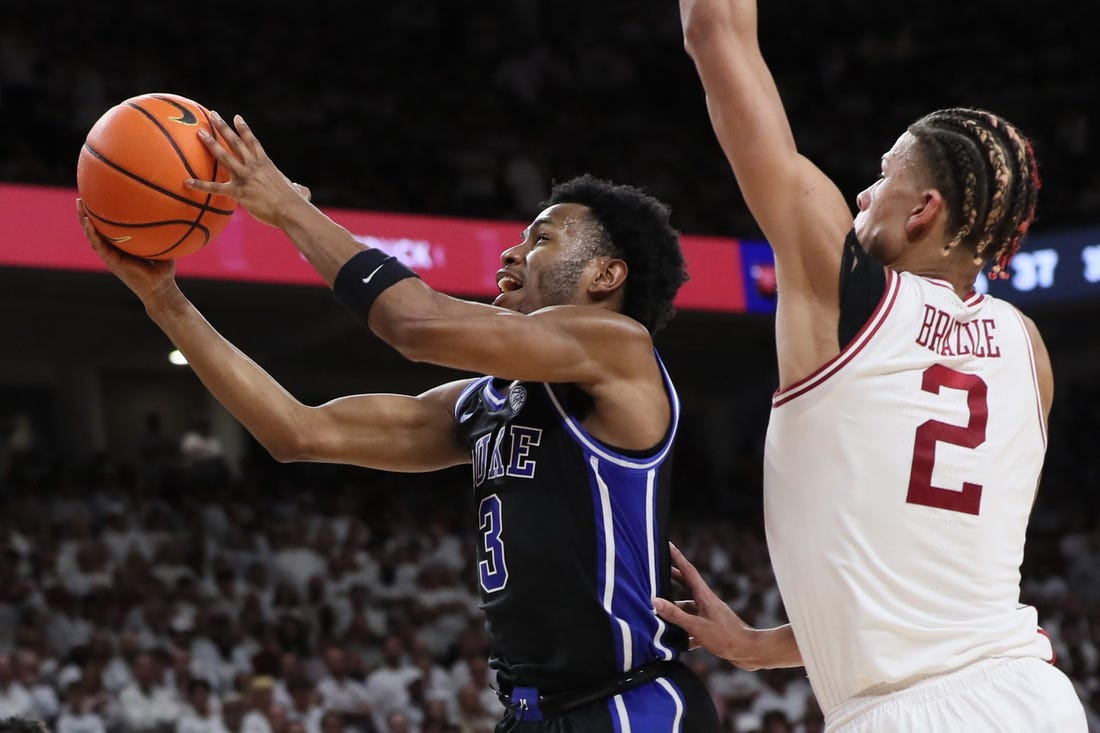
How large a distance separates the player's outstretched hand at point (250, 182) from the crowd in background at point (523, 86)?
8.16 m

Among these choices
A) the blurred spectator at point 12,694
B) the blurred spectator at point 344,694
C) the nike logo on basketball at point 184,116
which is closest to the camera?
the nike logo on basketball at point 184,116

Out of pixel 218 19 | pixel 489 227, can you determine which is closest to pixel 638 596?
pixel 489 227

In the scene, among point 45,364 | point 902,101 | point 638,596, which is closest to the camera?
point 638,596

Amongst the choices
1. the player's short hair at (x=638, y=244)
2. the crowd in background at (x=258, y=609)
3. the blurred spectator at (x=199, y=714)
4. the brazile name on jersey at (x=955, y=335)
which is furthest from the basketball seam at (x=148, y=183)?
the blurred spectator at (x=199, y=714)

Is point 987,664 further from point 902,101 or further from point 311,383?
point 902,101

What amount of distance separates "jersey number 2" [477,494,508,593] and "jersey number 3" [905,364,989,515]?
38.4 inches

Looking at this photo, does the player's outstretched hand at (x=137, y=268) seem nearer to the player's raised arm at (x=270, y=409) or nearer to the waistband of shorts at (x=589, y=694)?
the player's raised arm at (x=270, y=409)

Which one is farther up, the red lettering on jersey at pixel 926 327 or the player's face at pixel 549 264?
the player's face at pixel 549 264

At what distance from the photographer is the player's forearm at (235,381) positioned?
3234 millimetres

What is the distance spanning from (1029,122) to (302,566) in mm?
10575

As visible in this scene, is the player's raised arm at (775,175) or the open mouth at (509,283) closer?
the player's raised arm at (775,175)

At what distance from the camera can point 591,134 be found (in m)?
15.5

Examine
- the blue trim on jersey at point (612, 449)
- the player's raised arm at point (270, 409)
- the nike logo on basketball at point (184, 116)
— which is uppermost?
the nike logo on basketball at point (184, 116)

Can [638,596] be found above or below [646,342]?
below
